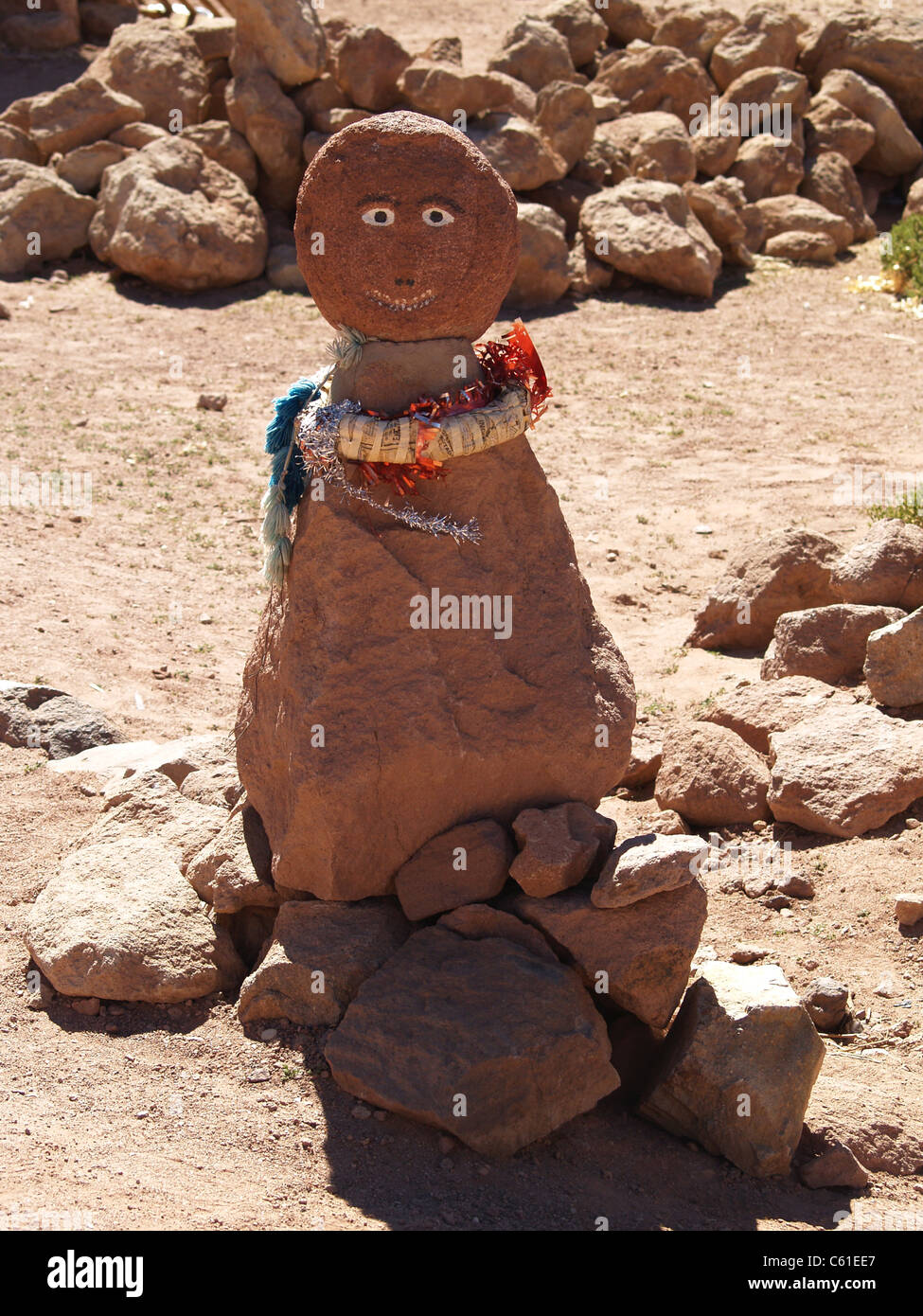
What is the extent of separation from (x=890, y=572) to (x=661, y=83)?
11086 millimetres

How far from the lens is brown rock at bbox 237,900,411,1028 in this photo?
13.6 ft

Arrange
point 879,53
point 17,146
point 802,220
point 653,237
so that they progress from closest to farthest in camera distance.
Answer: point 653,237 < point 17,146 < point 802,220 < point 879,53

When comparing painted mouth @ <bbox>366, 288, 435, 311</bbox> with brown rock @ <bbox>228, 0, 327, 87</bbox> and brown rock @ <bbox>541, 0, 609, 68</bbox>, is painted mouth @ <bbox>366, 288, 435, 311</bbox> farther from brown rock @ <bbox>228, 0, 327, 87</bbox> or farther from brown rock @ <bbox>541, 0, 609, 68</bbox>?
brown rock @ <bbox>541, 0, 609, 68</bbox>

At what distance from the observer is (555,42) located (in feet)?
50.5

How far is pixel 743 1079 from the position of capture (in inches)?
154

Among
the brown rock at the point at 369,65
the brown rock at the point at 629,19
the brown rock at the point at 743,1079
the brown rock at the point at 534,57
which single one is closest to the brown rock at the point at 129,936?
the brown rock at the point at 743,1079

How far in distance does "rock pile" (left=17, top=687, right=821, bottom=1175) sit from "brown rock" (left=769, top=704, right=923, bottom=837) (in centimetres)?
144

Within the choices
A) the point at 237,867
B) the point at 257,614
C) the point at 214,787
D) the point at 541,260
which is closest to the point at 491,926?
the point at 237,867

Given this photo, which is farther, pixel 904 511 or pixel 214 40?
pixel 214 40

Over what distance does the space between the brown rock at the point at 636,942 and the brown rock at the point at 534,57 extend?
1327 cm

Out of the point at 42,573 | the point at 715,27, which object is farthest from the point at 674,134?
the point at 42,573

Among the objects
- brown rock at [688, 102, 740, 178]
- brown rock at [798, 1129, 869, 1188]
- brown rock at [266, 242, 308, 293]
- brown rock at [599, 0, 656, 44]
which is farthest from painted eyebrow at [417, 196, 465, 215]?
brown rock at [599, 0, 656, 44]

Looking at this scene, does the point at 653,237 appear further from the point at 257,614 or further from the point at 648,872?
the point at 648,872

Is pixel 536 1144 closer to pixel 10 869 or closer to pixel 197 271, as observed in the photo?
pixel 10 869
